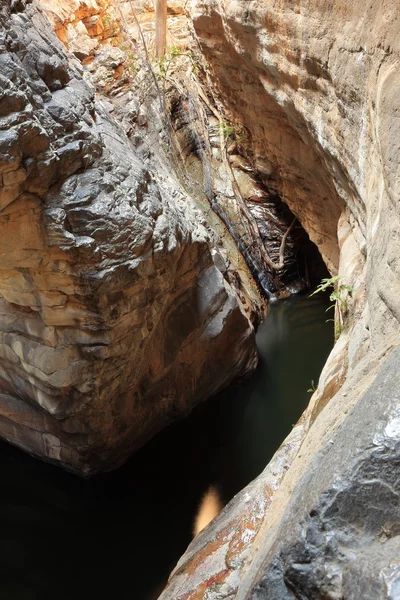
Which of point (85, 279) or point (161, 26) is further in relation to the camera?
point (161, 26)

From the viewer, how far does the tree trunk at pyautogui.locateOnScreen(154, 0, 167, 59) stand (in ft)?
31.0

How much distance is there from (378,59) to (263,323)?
5651mm

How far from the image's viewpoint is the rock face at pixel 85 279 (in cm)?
372

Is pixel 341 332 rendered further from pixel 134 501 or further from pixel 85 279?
pixel 134 501

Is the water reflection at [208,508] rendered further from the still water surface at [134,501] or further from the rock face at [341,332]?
the rock face at [341,332]

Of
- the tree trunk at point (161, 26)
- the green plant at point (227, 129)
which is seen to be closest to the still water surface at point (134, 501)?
the green plant at point (227, 129)

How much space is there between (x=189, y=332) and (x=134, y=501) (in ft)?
6.32

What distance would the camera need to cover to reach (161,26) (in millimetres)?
9750

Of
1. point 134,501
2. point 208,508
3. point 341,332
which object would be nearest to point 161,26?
point 341,332

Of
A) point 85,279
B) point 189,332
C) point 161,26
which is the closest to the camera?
point 85,279

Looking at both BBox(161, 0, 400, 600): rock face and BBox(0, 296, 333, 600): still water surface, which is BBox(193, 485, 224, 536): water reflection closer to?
BBox(0, 296, 333, 600): still water surface

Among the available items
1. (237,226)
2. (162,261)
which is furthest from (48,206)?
(237,226)

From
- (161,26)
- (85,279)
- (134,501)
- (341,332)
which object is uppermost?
(161,26)

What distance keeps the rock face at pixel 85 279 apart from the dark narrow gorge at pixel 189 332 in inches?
0.8
